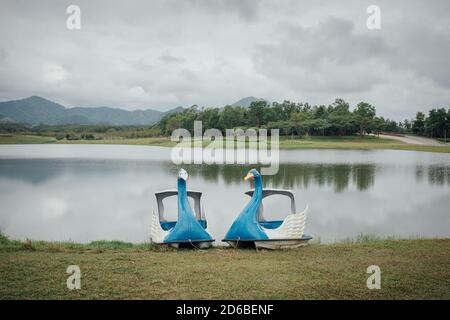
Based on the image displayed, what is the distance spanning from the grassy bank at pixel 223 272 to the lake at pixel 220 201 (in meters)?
→ 3.87

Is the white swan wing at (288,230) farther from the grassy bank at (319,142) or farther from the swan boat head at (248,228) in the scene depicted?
the grassy bank at (319,142)

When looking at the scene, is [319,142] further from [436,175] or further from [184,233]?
[184,233]

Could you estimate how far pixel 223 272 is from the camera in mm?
7926

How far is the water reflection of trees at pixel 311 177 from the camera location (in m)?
26.6

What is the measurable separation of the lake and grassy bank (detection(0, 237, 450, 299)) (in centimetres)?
387

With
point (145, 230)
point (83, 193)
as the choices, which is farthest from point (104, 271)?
point (83, 193)

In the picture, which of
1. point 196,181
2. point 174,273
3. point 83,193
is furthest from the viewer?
point 196,181

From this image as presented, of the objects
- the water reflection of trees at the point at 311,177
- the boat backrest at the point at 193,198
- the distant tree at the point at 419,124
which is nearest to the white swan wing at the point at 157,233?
the boat backrest at the point at 193,198

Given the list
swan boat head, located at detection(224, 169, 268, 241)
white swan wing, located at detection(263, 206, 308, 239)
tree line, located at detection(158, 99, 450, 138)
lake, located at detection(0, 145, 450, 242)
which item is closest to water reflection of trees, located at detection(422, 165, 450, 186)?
lake, located at detection(0, 145, 450, 242)

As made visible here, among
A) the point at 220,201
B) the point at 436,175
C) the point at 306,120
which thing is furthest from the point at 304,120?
the point at 220,201

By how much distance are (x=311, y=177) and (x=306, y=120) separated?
68817 millimetres

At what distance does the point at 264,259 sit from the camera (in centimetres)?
930
